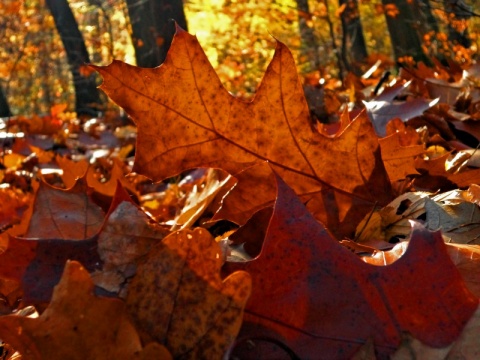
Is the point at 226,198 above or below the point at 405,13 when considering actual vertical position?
above

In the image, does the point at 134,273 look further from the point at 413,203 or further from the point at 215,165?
the point at 413,203

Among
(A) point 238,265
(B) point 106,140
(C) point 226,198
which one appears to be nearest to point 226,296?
(A) point 238,265

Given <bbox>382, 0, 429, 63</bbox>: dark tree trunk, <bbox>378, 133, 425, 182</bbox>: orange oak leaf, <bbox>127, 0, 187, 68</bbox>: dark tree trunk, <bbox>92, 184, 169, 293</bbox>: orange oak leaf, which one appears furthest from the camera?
<bbox>382, 0, 429, 63</bbox>: dark tree trunk

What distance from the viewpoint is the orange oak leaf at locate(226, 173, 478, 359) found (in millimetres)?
792

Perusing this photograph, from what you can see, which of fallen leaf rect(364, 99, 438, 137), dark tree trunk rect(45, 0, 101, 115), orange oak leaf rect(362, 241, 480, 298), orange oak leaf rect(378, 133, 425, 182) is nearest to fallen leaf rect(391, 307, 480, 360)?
Result: orange oak leaf rect(362, 241, 480, 298)

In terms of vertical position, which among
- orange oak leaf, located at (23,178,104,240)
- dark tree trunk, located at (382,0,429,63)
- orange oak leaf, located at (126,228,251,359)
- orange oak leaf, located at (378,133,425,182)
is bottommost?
dark tree trunk, located at (382,0,429,63)

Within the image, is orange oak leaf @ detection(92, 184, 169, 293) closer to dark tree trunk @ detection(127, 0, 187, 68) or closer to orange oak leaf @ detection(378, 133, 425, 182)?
orange oak leaf @ detection(378, 133, 425, 182)

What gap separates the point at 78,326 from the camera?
718mm

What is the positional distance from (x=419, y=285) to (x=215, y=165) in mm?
513

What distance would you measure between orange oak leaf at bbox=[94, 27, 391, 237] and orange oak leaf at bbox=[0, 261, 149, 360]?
49 cm

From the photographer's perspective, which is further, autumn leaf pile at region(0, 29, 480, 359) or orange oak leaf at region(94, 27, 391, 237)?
orange oak leaf at region(94, 27, 391, 237)

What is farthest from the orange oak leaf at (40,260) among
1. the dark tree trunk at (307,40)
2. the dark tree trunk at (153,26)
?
the dark tree trunk at (307,40)

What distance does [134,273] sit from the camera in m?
0.87

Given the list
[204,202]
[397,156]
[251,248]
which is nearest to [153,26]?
[204,202]
